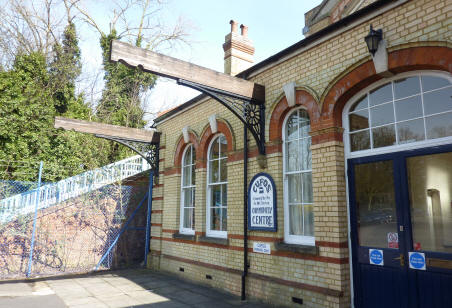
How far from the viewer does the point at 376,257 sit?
4770 mm

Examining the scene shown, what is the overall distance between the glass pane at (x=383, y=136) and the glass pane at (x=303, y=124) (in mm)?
1277

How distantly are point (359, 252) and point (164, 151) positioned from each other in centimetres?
737

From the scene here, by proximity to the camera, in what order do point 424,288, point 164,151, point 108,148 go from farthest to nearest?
1. point 108,148
2. point 164,151
3. point 424,288

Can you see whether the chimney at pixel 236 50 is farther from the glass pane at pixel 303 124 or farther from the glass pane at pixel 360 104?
the glass pane at pixel 360 104

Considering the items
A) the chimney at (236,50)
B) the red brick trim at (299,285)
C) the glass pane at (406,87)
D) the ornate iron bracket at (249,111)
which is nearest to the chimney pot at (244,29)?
the chimney at (236,50)

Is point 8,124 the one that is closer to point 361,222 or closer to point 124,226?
point 124,226

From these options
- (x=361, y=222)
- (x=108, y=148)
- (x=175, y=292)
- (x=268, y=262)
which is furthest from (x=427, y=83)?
(x=108, y=148)

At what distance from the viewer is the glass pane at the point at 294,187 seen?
6.04m

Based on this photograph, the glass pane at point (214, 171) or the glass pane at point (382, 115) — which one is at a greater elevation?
the glass pane at point (382, 115)

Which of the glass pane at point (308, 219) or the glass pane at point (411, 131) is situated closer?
the glass pane at point (411, 131)

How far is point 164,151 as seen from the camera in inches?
426

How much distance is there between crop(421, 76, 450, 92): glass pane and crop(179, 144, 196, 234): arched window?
6.37m

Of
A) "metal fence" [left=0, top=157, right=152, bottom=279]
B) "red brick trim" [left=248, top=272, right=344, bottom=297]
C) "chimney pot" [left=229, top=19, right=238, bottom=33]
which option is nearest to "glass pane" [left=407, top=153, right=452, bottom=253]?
"red brick trim" [left=248, top=272, right=344, bottom=297]

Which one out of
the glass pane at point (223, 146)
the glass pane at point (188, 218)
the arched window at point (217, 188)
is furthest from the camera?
the glass pane at point (188, 218)
